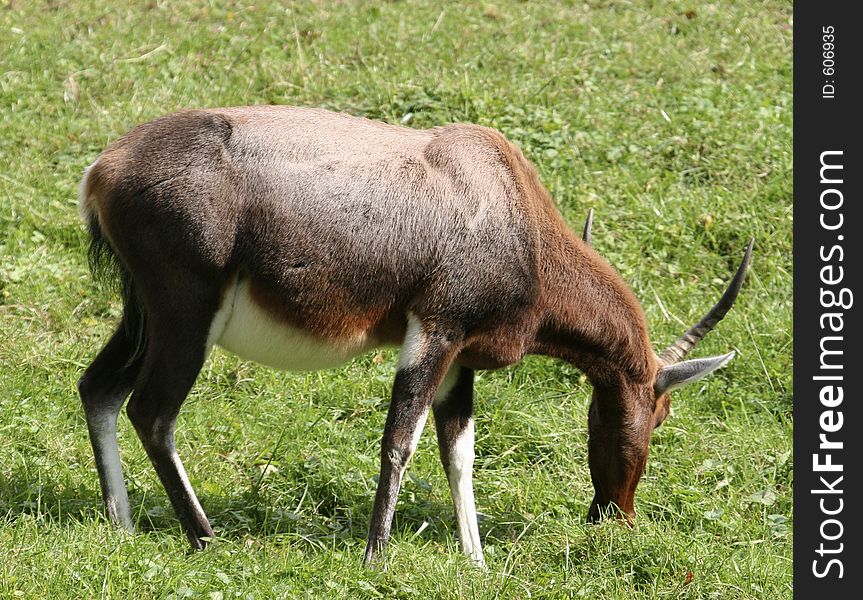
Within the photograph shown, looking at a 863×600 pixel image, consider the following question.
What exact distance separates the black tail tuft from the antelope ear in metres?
2.62

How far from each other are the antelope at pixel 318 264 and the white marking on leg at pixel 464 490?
31 mm

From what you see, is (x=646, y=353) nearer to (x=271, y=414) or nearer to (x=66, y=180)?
(x=271, y=414)

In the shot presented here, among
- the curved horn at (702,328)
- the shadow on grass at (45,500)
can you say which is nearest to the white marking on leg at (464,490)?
the curved horn at (702,328)

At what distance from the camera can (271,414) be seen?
6.95 m

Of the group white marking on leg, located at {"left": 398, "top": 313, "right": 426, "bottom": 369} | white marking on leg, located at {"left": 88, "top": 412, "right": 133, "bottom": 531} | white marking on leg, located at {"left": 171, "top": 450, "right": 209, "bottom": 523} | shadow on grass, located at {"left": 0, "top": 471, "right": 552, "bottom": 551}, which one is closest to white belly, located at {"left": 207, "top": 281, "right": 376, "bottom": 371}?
white marking on leg, located at {"left": 398, "top": 313, "right": 426, "bottom": 369}

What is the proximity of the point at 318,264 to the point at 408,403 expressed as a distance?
775 mm

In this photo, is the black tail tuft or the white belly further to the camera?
the black tail tuft

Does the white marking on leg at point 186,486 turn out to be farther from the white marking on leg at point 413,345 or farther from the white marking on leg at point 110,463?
the white marking on leg at point 413,345

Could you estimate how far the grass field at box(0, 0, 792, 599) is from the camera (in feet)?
18.0

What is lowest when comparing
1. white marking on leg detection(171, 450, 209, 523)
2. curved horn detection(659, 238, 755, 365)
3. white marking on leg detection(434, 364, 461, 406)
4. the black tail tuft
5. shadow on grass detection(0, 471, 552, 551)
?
shadow on grass detection(0, 471, 552, 551)

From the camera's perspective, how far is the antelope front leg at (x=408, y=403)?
18.1 feet

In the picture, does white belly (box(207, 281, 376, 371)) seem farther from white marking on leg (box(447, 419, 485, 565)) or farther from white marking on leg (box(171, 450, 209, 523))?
white marking on leg (box(447, 419, 485, 565))

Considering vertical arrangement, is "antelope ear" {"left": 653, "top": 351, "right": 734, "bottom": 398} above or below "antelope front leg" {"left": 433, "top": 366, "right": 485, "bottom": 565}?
above
